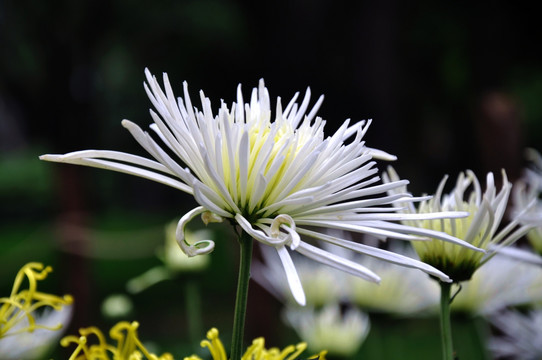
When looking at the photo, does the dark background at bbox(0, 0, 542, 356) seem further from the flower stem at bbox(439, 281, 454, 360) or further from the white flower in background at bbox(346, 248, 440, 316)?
the flower stem at bbox(439, 281, 454, 360)

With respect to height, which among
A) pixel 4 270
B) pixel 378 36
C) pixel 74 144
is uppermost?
pixel 378 36

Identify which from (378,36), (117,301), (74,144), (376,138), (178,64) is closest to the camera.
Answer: (117,301)

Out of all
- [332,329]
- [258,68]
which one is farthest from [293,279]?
[258,68]

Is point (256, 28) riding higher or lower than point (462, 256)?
higher

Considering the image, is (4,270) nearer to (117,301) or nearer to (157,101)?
(117,301)

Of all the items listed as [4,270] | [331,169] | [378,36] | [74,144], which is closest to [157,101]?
[331,169]

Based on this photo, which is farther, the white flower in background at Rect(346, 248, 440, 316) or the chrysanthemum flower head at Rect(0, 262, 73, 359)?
the white flower in background at Rect(346, 248, 440, 316)

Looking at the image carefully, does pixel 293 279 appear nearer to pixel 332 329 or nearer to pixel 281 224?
pixel 281 224

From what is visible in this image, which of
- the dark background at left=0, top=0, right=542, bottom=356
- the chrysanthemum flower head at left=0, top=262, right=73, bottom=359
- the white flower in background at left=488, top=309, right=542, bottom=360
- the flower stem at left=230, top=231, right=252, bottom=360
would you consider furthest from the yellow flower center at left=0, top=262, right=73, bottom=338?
the dark background at left=0, top=0, right=542, bottom=356
